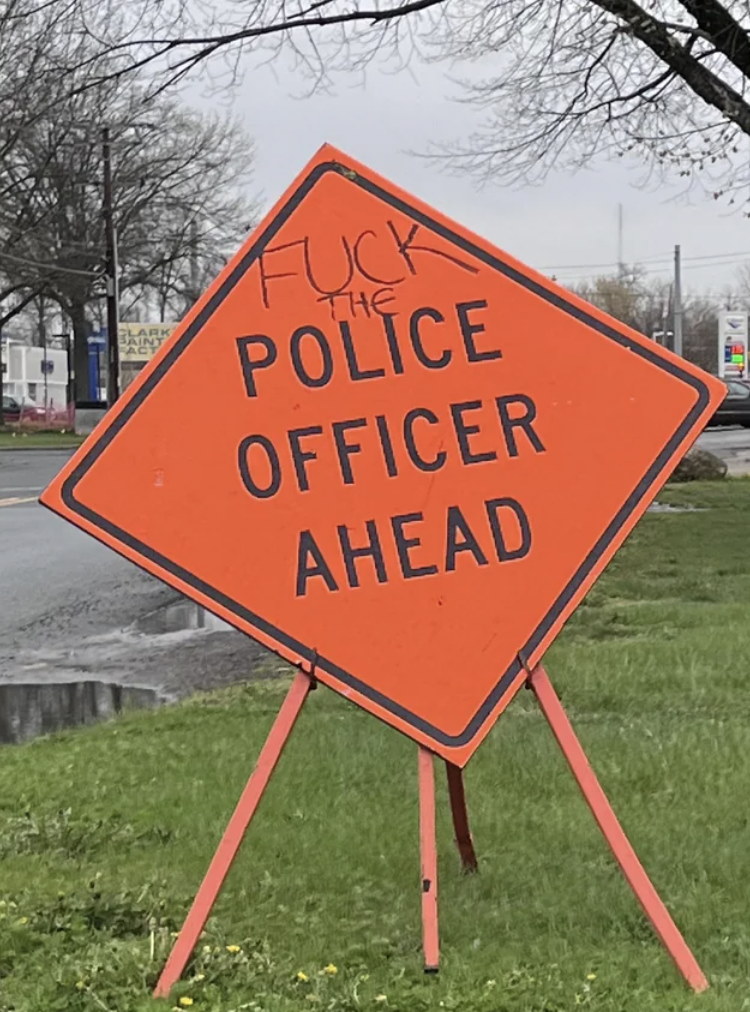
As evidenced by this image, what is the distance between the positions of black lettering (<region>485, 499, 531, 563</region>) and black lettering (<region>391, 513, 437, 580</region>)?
0.17 metres

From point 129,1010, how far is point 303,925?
0.66m

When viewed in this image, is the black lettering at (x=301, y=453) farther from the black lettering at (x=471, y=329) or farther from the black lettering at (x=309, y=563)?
the black lettering at (x=471, y=329)

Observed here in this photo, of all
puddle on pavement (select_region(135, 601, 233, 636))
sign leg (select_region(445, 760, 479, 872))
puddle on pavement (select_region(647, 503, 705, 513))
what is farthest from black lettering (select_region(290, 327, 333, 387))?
puddle on pavement (select_region(647, 503, 705, 513))

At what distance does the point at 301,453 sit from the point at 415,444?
29cm

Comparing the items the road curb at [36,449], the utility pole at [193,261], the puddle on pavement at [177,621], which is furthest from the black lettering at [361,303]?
the utility pole at [193,261]

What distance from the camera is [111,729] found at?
6273 mm

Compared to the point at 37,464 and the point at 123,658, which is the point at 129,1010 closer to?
the point at 123,658

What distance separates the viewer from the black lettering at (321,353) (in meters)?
3.29

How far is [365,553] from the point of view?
3.29 m

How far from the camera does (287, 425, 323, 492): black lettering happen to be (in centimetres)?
328

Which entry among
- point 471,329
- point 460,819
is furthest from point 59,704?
point 471,329

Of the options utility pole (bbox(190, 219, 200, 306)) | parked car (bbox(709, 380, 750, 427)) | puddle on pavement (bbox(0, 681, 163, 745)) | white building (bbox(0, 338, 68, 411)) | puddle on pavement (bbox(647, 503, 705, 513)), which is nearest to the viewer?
puddle on pavement (bbox(0, 681, 163, 745))

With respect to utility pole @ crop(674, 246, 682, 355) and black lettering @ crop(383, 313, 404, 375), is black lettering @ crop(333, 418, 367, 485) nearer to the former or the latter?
black lettering @ crop(383, 313, 404, 375)

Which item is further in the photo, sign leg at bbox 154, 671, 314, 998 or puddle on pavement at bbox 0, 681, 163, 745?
puddle on pavement at bbox 0, 681, 163, 745
